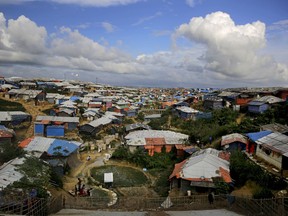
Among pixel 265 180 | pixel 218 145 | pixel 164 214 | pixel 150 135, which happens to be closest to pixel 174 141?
pixel 150 135

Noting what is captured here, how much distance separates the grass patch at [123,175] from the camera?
22.9 meters

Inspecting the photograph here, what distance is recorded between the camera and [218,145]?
27328 millimetres

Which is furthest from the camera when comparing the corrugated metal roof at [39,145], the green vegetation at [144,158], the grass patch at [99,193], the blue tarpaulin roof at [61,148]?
the green vegetation at [144,158]

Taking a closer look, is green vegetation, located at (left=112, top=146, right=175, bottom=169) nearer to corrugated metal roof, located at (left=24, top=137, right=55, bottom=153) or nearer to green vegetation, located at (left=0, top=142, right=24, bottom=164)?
corrugated metal roof, located at (left=24, top=137, right=55, bottom=153)

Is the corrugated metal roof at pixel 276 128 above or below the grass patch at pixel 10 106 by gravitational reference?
above

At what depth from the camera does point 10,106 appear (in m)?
45.6

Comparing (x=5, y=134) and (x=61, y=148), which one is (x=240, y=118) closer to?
(x=61, y=148)

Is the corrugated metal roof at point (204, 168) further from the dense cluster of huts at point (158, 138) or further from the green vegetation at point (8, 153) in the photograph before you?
the green vegetation at point (8, 153)

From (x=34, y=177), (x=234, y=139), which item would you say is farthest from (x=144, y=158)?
(x=34, y=177)

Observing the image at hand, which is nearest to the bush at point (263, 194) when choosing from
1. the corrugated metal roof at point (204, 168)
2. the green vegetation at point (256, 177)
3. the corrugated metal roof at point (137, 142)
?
the green vegetation at point (256, 177)

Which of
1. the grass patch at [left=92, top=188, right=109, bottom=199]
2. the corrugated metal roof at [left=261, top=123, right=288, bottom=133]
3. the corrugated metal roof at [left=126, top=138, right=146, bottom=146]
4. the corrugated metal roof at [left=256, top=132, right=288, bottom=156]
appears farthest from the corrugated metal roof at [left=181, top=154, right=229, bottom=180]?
the corrugated metal roof at [left=126, top=138, right=146, bottom=146]

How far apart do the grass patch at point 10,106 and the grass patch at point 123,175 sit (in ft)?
81.4

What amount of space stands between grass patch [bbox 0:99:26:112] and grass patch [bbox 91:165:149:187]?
81.4 feet

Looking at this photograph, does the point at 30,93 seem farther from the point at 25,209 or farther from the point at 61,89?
the point at 25,209
